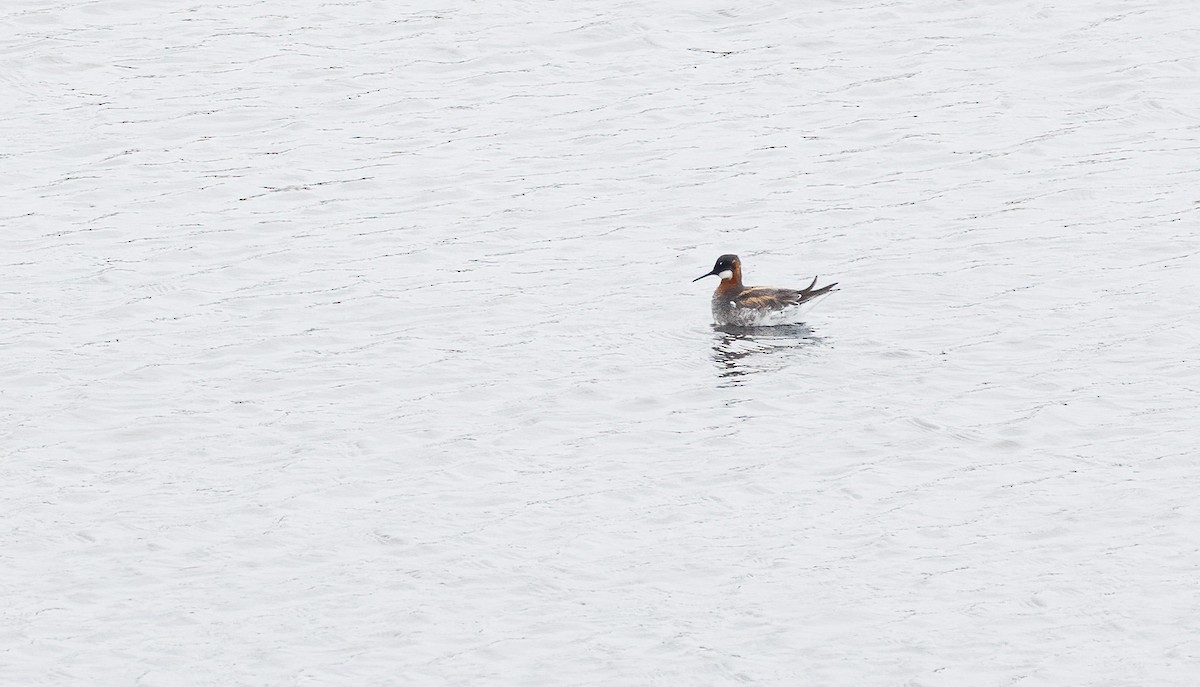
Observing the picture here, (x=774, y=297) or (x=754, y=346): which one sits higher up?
(x=774, y=297)

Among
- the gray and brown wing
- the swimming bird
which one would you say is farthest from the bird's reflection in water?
the gray and brown wing

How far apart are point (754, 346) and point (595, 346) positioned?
6.74 ft

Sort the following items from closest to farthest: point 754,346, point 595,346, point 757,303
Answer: point 595,346 → point 754,346 → point 757,303

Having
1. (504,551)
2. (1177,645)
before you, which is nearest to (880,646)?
(1177,645)

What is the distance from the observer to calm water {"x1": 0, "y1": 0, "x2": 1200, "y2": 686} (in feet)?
50.5

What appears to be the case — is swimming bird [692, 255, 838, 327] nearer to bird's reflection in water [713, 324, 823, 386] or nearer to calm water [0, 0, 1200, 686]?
bird's reflection in water [713, 324, 823, 386]

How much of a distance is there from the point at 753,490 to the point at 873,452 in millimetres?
1500

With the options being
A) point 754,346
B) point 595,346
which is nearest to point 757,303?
point 754,346

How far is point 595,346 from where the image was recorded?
22156mm

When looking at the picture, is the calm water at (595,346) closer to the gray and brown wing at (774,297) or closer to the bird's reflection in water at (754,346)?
the bird's reflection in water at (754,346)

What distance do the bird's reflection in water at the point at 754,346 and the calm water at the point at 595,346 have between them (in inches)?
4.7

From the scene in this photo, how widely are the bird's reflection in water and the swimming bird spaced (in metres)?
0.12

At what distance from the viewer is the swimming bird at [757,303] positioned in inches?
918

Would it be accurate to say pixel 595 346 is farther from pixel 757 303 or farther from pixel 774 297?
pixel 774 297
